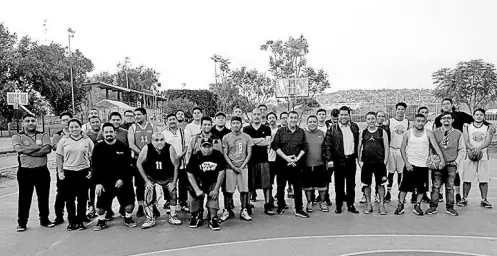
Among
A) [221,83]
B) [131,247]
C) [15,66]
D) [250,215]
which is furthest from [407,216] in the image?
[15,66]

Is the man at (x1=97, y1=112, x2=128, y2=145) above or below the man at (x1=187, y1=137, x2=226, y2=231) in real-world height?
above

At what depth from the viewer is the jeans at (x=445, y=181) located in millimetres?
6676

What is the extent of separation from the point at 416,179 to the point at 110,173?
456 centimetres

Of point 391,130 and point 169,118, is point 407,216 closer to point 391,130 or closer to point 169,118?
point 391,130

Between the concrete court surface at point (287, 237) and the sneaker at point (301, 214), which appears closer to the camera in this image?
the concrete court surface at point (287, 237)

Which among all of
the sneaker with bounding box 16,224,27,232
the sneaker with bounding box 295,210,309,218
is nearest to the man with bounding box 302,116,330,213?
the sneaker with bounding box 295,210,309,218

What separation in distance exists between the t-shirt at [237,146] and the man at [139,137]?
1181 mm

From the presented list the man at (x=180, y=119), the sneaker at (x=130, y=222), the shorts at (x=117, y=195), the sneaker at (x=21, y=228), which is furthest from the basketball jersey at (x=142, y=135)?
the sneaker at (x=21, y=228)

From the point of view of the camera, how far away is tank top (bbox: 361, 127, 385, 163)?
662 cm

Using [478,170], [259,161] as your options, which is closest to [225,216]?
[259,161]

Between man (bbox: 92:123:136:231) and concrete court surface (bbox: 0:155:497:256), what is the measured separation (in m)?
0.31

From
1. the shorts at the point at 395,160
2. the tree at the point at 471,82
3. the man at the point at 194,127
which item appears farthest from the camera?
the tree at the point at 471,82

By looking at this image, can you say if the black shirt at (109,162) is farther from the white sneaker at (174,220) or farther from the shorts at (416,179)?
the shorts at (416,179)

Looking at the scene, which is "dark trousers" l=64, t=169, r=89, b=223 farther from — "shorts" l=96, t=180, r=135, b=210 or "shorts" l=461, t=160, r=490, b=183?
"shorts" l=461, t=160, r=490, b=183
